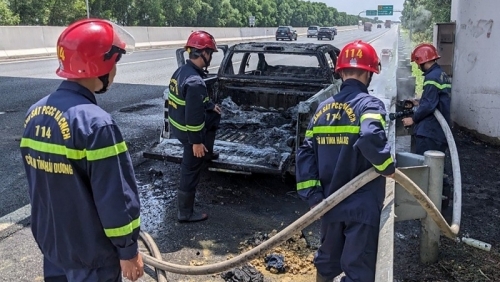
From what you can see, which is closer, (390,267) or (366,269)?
(390,267)

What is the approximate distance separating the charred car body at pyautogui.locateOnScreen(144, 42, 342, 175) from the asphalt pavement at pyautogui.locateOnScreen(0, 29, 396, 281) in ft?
4.79

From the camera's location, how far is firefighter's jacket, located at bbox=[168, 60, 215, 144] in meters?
4.29

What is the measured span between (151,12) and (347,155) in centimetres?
3788

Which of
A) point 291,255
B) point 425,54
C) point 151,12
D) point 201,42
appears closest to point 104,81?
point 201,42

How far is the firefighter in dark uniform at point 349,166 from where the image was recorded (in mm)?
2836

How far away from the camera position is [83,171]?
212cm

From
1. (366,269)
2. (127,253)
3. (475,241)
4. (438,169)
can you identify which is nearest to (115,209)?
(127,253)

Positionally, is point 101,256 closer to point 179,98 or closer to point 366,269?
point 366,269

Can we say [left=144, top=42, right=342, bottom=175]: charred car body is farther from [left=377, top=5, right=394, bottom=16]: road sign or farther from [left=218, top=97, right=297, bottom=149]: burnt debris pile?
[left=377, top=5, right=394, bottom=16]: road sign

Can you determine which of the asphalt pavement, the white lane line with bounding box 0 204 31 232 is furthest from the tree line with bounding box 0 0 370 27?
the white lane line with bounding box 0 204 31 232

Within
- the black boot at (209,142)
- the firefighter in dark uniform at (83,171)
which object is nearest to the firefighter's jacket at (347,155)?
the firefighter in dark uniform at (83,171)

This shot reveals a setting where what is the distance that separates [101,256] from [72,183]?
1.19 ft

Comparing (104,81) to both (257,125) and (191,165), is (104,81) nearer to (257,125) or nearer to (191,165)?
(191,165)

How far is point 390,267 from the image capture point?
2.07 meters
